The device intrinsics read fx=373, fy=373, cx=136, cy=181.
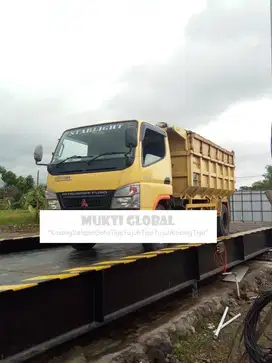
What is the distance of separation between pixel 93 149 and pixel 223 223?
4641 millimetres

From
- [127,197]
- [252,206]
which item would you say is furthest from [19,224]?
[127,197]

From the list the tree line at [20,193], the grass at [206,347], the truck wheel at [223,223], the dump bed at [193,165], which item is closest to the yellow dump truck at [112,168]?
the dump bed at [193,165]

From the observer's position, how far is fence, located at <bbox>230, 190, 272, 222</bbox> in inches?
813

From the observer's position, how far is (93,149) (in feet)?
19.3

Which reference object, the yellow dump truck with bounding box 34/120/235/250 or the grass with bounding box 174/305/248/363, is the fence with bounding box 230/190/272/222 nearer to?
the yellow dump truck with bounding box 34/120/235/250

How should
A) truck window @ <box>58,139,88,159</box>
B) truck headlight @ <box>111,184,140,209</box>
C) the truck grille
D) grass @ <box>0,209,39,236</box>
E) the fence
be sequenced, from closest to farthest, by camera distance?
truck headlight @ <box>111,184,140,209</box> → the truck grille → truck window @ <box>58,139,88,159</box> → grass @ <box>0,209,39,236</box> → the fence

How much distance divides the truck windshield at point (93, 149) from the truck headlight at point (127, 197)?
33cm

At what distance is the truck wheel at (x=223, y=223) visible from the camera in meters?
8.90

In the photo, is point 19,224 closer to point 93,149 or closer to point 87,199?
point 93,149

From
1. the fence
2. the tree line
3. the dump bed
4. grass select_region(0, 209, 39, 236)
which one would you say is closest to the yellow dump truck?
the dump bed

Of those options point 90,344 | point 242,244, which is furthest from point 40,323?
point 242,244

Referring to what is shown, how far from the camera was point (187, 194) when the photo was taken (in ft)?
24.8

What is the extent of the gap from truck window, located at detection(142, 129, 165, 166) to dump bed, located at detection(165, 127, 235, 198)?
826 millimetres

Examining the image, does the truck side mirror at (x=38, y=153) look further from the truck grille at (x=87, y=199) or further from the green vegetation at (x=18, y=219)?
the green vegetation at (x=18, y=219)
